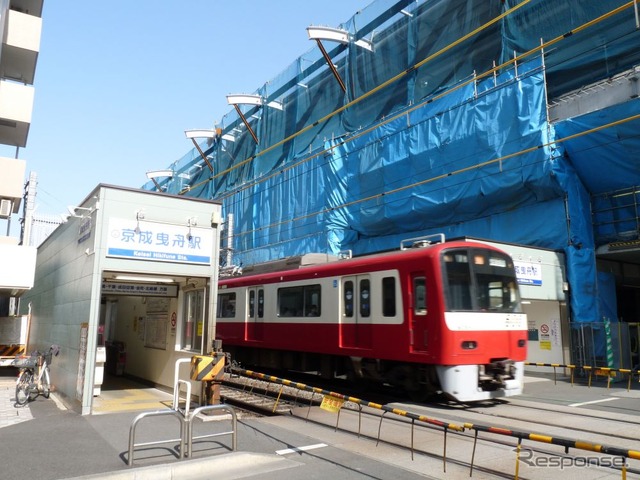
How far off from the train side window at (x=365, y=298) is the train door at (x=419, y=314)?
4.47 ft

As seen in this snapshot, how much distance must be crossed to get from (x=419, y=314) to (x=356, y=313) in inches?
78.8

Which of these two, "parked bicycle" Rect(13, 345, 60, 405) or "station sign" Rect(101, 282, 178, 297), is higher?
"station sign" Rect(101, 282, 178, 297)

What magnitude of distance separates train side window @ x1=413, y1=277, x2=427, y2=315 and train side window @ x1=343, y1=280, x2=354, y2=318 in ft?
6.74

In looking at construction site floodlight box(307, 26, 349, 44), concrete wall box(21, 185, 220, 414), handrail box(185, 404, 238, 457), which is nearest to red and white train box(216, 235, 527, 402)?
concrete wall box(21, 185, 220, 414)

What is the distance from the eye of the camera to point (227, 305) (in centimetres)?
1789

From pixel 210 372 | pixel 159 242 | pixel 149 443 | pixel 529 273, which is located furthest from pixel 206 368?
pixel 529 273

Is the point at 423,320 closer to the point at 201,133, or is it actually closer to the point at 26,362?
the point at 26,362

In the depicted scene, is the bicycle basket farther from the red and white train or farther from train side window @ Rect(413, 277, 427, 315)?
train side window @ Rect(413, 277, 427, 315)

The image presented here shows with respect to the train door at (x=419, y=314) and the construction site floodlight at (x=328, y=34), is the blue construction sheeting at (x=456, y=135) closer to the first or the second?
the construction site floodlight at (x=328, y=34)

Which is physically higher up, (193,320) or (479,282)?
(479,282)

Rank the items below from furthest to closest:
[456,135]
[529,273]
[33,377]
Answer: [456,135]
[529,273]
[33,377]

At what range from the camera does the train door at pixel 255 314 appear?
1584 centimetres

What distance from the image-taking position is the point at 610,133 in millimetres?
16406

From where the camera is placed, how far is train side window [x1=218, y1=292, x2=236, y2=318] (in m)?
17.4
